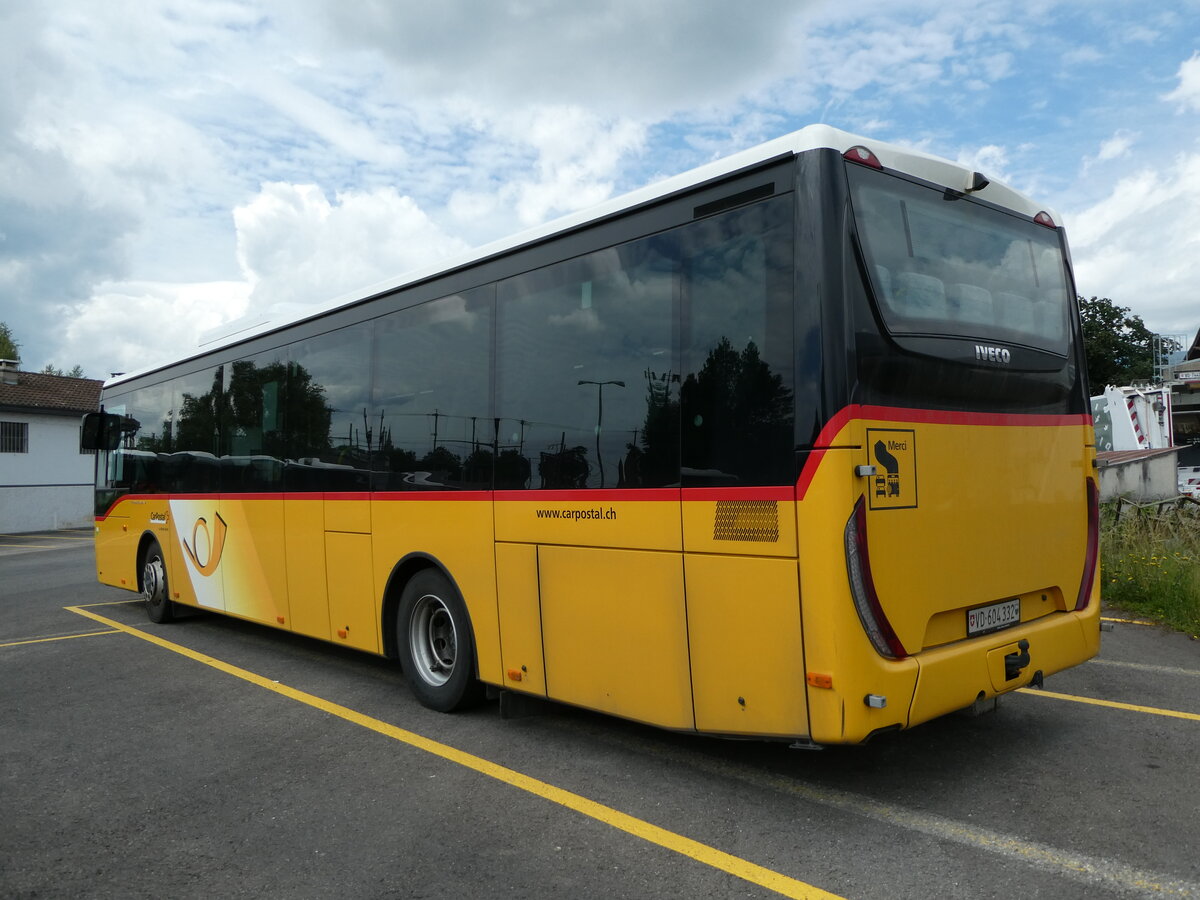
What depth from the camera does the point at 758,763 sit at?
5020mm

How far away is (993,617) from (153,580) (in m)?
9.31

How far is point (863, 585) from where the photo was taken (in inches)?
155

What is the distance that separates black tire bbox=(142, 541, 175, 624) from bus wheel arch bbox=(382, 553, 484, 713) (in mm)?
4945

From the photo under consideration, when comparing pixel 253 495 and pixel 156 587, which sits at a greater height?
pixel 253 495

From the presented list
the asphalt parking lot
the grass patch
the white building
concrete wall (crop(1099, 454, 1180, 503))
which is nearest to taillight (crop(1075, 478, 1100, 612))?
the asphalt parking lot

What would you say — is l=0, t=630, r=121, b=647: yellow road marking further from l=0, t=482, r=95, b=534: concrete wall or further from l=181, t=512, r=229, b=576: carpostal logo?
l=0, t=482, r=95, b=534: concrete wall

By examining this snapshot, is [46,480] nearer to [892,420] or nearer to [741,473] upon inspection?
[741,473]

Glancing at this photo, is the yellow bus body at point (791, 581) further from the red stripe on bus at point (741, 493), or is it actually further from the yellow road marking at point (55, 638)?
the yellow road marking at point (55, 638)

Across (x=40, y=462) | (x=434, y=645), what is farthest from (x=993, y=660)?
(x=40, y=462)

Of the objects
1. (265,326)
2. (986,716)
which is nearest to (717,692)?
(986,716)

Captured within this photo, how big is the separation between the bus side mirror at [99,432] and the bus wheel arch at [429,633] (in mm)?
6673

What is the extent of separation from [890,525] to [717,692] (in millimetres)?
1115

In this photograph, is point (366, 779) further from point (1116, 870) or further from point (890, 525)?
point (1116, 870)

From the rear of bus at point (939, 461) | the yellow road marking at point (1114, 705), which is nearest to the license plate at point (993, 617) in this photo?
the rear of bus at point (939, 461)
